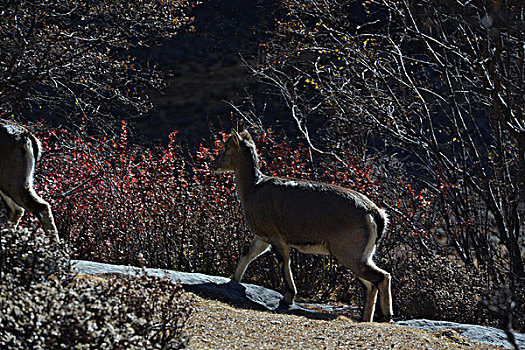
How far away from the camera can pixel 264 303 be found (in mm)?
8266

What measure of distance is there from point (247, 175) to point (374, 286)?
220 centimetres

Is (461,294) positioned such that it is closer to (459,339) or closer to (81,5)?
(459,339)

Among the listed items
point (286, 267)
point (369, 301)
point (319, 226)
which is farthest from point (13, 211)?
point (369, 301)

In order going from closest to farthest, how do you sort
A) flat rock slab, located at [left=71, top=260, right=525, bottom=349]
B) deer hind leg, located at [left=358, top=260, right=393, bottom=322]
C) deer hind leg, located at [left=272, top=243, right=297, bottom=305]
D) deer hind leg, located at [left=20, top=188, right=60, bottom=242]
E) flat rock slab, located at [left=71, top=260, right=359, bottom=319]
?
flat rock slab, located at [left=71, top=260, right=525, bottom=349] < deer hind leg, located at [left=358, top=260, right=393, bottom=322] < deer hind leg, located at [left=20, top=188, right=60, bottom=242] < flat rock slab, located at [left=71, top=260, right=359, bottom=319] < deer hind leg, located at [left=272, top=243, right=297, bottom=305]

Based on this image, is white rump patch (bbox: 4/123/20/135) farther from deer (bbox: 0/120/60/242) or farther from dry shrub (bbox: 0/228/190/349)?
dry shrub (bbox: 0/228/190/349)

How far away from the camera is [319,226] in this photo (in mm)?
7836

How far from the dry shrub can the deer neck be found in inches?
137

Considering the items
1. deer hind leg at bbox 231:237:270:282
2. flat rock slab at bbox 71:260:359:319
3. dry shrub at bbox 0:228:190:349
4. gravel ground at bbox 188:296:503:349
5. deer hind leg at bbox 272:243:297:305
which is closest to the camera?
dry shrub at bbox 0:228:190:349

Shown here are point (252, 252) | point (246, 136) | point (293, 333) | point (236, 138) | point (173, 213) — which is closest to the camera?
point (293, 333)

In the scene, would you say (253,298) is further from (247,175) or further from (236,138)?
(236,138)

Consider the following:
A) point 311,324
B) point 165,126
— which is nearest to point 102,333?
point 311,324

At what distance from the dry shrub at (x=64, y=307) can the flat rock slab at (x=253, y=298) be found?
242 centimetres

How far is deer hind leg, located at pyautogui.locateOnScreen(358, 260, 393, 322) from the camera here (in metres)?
7.65

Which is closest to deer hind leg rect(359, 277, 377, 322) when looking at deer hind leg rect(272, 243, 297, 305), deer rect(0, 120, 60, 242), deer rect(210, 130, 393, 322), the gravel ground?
deer rect(210, 130, 393, 322)
